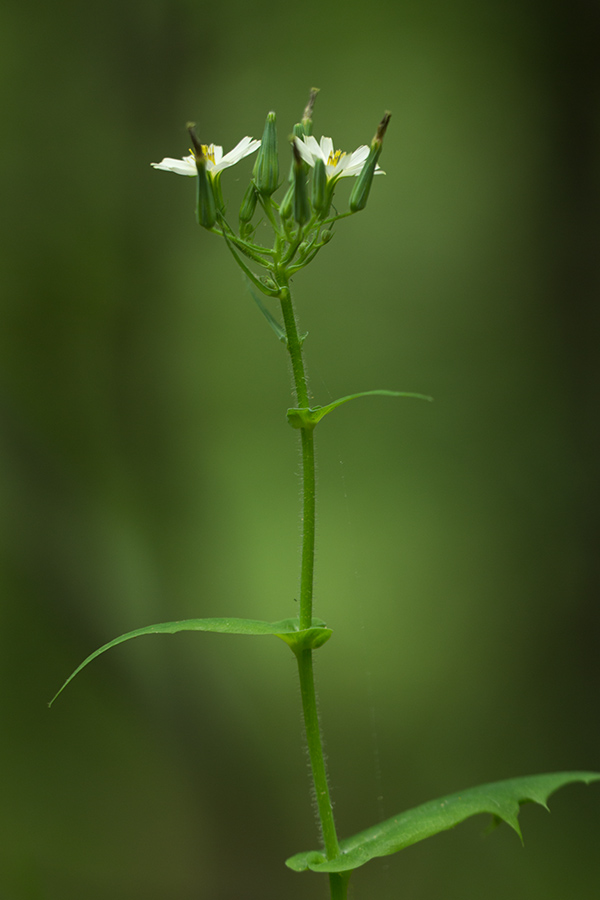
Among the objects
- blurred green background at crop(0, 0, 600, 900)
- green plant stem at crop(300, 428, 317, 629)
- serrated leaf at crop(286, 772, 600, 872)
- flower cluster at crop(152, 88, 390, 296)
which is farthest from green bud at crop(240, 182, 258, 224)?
blurred green background at crop(0, 0, 600, 900)

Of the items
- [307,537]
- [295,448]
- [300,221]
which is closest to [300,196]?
[300,221]

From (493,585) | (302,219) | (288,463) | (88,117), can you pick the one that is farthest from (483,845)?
(88,117)

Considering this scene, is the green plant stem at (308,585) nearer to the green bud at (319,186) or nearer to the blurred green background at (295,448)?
the green bud at (319,186)

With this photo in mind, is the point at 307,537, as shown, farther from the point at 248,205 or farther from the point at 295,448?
the point at 295,448

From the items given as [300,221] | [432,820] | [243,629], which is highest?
[300,221]

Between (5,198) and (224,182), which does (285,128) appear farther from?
(5,198)

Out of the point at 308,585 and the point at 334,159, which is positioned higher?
the point at 334,159

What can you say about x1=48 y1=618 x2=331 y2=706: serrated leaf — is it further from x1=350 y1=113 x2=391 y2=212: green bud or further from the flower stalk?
x1=350 y1=113 x2=391 y2=212: green bud
